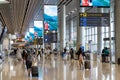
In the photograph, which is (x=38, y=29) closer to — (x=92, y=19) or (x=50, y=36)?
(x=50, y=36)

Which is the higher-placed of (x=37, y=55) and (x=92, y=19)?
(x=92, y=19)

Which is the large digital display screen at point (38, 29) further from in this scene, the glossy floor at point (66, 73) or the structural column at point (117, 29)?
the glossy floor at point (66, 73)

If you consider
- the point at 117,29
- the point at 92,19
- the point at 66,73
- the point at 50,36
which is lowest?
the point at 66,73

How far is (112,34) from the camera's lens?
2719 cm

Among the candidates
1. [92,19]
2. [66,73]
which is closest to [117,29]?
[92,19]

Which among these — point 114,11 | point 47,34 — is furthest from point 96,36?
point 114,11

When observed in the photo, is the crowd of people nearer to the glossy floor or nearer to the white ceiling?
the glossy floor

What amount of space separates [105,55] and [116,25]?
4010 millimetres

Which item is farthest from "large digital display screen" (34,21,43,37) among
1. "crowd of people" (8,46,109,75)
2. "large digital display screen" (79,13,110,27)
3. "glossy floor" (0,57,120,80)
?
"large digital display screen" (79,13,110,27)

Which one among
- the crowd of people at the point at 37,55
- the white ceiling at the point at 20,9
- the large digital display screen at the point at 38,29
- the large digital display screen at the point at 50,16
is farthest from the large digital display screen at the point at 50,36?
the large digital display screen at the point at 38,29

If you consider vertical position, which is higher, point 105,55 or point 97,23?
point 97,23

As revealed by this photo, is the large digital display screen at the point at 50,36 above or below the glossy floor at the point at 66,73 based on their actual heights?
above

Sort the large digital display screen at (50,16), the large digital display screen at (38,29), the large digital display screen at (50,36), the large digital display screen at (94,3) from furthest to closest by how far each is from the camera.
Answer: the large digital display screen at (38,29)
the large digital display screen at (50,36)
the large digital display screen at (50,16)
the large digital display screen at (94,3)

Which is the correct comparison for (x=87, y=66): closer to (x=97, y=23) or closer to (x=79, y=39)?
(x=97, y=23)
